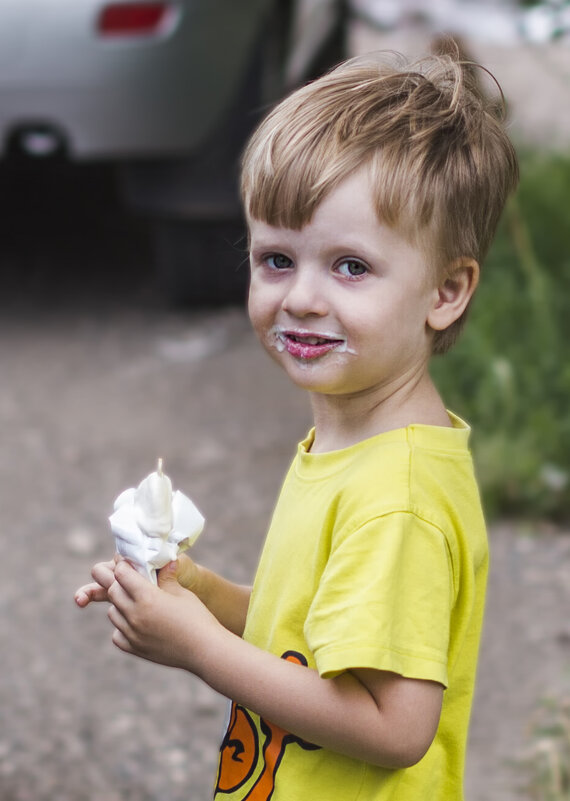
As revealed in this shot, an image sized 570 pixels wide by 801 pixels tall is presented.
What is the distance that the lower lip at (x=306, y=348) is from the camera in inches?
53.6

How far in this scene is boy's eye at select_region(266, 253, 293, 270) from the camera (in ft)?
4.55

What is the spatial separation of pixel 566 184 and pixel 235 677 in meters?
4.28

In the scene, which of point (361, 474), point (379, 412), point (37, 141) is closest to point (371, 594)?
point (361, 474)

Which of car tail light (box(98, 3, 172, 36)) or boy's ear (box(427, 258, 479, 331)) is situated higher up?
boy's ear (box(427, 258, 479, 331))

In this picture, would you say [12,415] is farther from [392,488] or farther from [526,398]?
[392,488]

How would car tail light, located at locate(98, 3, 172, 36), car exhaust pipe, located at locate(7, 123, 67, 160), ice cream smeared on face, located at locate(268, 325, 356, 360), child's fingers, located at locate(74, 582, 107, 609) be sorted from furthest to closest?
car exhaust pipe, located at locate(7, 123, 67, 160) < car tail light, located at locate(98, 3, 172, 36) < child's fingers, located at locate(74, 582, 107, 609) < ice cream smeared on face, located at locate(268, 325, 356, 360)

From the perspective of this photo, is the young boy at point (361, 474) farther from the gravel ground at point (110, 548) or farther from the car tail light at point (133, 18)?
the car tail light at point (133, 18)

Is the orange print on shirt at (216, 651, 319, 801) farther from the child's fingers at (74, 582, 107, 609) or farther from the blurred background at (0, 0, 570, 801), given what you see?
the blurred background at (0, 0, 570, 801)

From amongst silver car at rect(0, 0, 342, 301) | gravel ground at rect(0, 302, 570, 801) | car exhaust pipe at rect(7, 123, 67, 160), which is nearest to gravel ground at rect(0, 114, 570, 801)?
gravel ground at rect(0, 302, 570, 801)

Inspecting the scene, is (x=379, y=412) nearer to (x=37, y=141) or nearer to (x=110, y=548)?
(x=110, y=548)

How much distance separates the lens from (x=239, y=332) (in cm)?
549

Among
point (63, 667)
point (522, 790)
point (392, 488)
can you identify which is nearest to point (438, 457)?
point (392, 488)

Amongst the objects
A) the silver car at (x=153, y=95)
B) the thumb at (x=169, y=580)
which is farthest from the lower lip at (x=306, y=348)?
the silver car at (x=153, y=95)

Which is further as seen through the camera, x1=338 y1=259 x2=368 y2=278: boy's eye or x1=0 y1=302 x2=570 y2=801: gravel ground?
x1=0 y1=302 x2=570 y2=801: gravel ground
